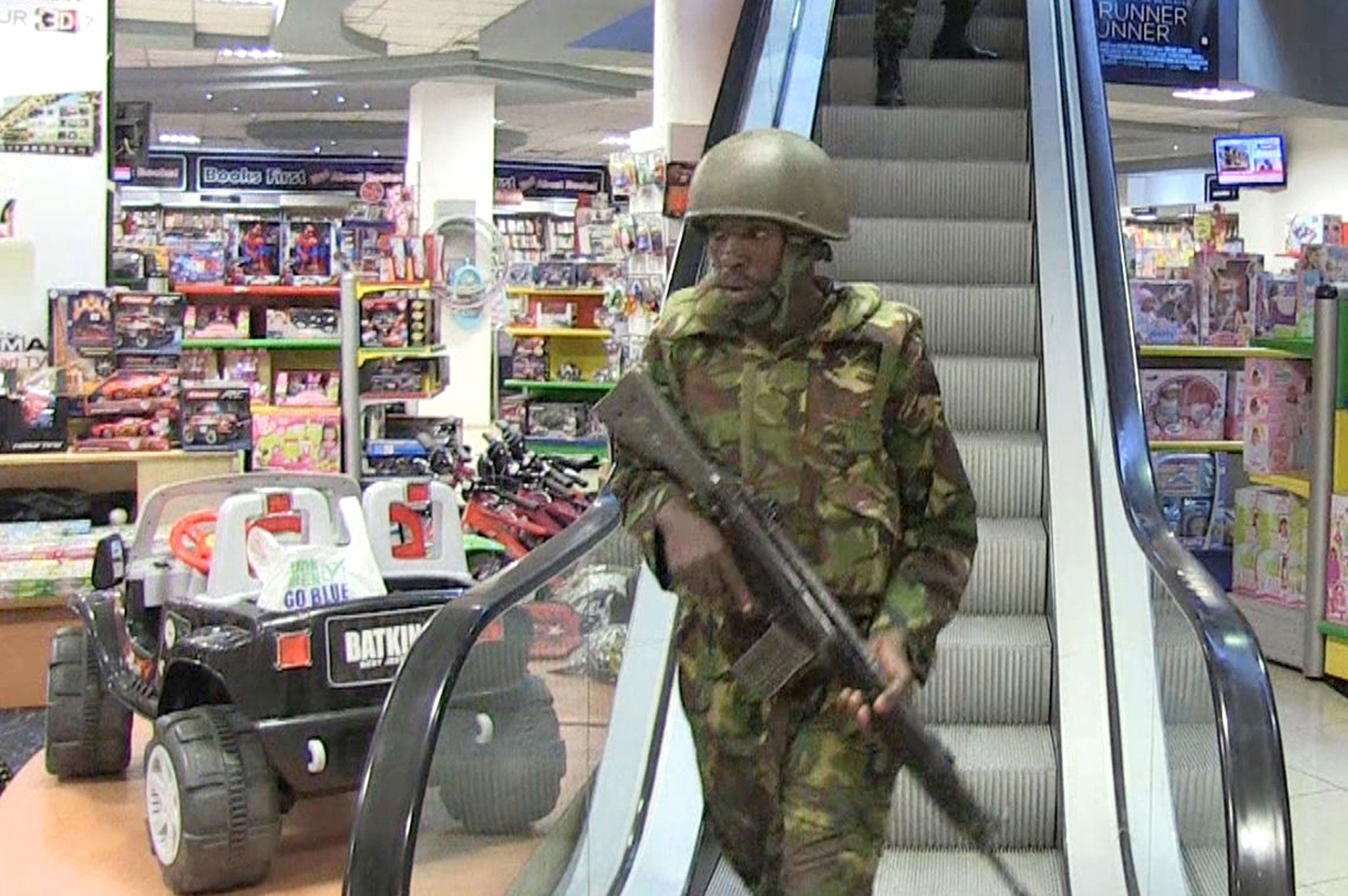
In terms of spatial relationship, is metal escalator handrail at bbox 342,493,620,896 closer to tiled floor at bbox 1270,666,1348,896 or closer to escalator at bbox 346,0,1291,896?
escalator at bbox 346,0,1291,896

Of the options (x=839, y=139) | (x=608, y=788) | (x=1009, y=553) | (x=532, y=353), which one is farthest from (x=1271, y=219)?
(x=608, y=788)

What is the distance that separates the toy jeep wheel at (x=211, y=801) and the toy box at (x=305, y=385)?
6.59 m

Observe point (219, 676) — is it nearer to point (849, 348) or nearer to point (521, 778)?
point (521, 778)

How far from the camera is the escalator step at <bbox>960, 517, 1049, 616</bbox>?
4840 millimetres

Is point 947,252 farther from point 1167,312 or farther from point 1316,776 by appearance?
point 1167,312

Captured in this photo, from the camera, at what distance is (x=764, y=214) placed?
228 cm

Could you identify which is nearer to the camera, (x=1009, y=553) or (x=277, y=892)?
(x=277, y=892)

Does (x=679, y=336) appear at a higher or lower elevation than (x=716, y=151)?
lower

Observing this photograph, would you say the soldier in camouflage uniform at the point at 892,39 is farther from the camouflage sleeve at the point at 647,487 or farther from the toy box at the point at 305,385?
the camouflage sleeve at the point at 647,487

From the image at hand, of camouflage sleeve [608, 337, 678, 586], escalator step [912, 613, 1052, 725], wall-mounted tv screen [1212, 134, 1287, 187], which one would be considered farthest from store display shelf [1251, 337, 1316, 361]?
wall-mounted tv screen [1212, 134, 1287, 187]

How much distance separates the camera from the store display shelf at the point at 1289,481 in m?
7.43

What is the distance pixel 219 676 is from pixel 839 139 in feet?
12.9

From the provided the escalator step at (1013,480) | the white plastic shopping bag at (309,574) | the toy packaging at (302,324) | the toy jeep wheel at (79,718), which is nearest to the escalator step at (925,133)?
the escalator step at (1013,480)

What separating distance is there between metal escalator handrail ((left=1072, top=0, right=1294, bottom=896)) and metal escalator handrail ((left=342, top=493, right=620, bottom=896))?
4.07 feet
